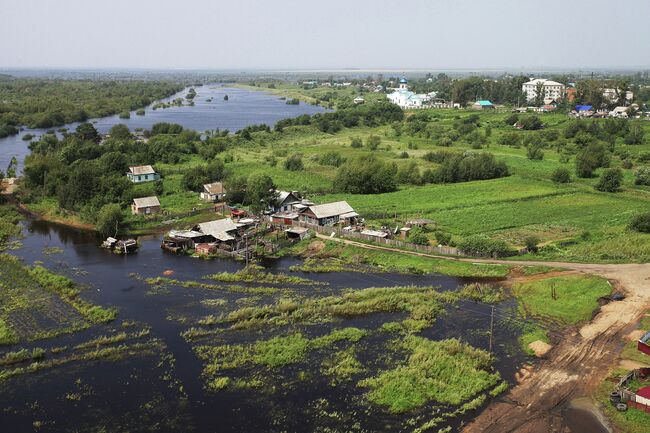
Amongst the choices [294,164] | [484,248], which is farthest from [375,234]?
[294,164]

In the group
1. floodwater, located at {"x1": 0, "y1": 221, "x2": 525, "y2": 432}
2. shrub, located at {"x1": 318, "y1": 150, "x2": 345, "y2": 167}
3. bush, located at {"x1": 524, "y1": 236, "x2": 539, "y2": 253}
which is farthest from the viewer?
shrub, located at {"x1": 318, "y1": 150, "x2": 345, "y2": 167}

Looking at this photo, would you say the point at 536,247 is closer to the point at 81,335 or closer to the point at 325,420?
the point at 325,420

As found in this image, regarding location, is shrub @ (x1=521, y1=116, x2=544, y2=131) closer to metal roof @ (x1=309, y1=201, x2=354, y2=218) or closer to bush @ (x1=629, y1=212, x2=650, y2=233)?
bush @ (x1=629, y1=212, x2=650, y2=233)

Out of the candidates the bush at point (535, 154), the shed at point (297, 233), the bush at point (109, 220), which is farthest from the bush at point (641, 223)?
the bush at point (109, 220)

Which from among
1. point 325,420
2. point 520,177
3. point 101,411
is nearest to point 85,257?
point 101,411

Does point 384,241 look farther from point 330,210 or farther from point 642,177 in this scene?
point 642,177

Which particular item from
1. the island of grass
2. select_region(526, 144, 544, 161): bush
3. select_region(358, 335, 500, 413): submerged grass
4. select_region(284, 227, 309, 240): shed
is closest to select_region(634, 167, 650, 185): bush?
select_region(526, 144, 544, 161): bush

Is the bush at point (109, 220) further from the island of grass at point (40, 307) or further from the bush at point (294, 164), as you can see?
the bush at point (294, 164)
